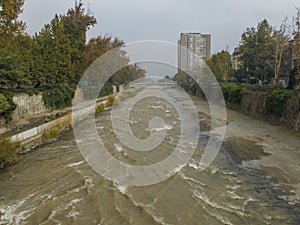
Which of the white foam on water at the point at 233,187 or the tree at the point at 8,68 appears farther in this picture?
the tree at the point at 8,68

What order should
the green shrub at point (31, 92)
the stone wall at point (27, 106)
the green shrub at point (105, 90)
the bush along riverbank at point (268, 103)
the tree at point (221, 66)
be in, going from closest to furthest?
the bush along riverbank at point (268, 103)
the stone wall at point (27, 106)
the green shrub at point (31, 92)
the green shrub at point (105, 90)
the tree at point (221, 66)

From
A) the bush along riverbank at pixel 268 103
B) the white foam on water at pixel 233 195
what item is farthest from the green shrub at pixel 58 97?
the white foam on water at pixel 233 195

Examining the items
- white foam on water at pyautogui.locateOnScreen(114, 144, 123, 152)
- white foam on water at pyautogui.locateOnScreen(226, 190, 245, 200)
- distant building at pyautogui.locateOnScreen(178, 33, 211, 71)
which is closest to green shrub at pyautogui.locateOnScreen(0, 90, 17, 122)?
white foam on water at pyautogui.locateOnScreen(114, 144, 123, 152)

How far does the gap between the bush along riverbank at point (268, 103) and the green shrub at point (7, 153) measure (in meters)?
11.5

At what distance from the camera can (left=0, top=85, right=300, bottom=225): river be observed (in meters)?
5.33

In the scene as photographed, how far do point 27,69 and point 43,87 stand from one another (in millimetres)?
2600

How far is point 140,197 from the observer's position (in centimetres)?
625

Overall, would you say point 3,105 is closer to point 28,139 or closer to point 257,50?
point 28,139

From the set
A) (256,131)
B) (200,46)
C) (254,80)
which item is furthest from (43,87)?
(200,46)

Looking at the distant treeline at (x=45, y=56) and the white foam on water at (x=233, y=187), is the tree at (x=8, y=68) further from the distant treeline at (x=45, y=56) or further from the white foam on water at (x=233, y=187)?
the white foam on water at (x=233, y=187)

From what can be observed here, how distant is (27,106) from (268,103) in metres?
13.3

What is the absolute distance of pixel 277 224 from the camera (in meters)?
5.05

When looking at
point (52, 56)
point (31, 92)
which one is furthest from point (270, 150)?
point (52, 56)

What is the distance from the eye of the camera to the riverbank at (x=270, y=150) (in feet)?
23.7
